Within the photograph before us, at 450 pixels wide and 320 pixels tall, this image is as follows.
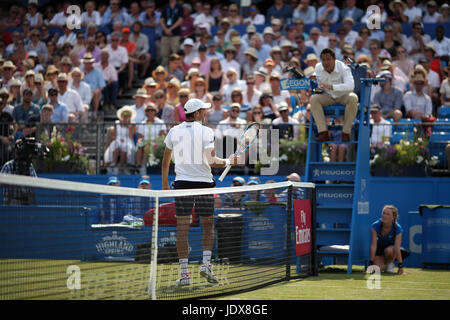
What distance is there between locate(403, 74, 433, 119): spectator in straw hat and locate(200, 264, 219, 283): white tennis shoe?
912 cm

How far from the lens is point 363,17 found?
70.0 ft

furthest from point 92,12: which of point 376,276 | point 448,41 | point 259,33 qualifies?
point 376,276

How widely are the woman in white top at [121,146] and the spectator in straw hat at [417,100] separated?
612cm

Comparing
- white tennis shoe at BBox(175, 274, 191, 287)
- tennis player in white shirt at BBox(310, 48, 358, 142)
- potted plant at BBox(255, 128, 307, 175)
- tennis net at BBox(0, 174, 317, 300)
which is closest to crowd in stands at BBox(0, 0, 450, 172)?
potted plant at BBox(255, 128, 307, 175)

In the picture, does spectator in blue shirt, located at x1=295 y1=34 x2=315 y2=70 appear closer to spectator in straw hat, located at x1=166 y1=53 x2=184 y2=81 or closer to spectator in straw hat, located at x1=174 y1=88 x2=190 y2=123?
spectator in straw hat, located at x1=166 y1=53 x2=184 y2=81

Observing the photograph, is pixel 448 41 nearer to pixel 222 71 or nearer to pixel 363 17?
pixel 363 17

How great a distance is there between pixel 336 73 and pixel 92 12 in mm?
13075

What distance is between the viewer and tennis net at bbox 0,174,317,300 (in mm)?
7062

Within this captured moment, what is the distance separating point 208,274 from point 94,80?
11.9 meters

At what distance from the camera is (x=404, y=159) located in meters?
15.4

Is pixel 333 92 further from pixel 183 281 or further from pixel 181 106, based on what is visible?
pixel 181 106

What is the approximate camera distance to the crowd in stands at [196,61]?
17062 millimetres

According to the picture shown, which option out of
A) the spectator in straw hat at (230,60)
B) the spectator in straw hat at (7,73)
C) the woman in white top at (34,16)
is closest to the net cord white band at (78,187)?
the spectator in straw hat at (230,60)

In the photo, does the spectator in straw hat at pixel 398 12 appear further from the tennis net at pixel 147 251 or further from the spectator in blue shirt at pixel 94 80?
the tennis net at pixel 147 251
